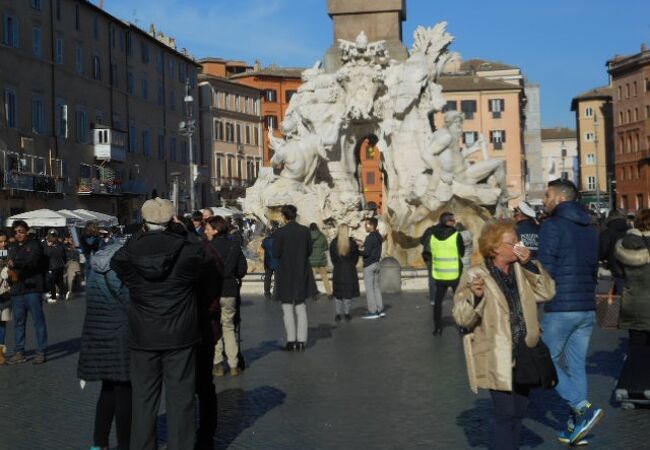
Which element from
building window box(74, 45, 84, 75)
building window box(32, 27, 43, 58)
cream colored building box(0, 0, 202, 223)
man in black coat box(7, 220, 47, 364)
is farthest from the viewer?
building window box(74, 45, 84, 75)

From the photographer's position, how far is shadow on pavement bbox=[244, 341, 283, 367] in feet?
33.5

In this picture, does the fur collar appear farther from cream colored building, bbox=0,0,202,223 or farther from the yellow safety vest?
cream colored building, bbox=0,0,202,223

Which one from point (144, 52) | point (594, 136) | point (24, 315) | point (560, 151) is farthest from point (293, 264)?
point (560, 151)

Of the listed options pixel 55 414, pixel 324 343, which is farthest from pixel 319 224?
pixel 55 414

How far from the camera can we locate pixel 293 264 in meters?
10.8

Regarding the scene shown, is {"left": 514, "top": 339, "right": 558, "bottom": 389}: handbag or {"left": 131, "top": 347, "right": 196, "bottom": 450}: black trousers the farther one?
{"left": 131, "top": 347, "right": 196, "bottom": 450}: black trousers

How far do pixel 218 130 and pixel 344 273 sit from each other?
58599 millimetres

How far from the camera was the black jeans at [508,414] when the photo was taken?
209 inches

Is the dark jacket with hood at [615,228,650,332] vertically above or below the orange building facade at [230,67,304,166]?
below

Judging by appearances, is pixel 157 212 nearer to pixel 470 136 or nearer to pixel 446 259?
pixel 446 259

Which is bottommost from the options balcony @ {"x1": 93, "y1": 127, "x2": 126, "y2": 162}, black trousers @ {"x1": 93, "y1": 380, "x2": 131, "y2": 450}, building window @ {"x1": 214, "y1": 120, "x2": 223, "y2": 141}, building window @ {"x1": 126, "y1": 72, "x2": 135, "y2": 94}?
black trousers @ {"x1": 93, "y1": 380, "x2": 131, "y2": 450}

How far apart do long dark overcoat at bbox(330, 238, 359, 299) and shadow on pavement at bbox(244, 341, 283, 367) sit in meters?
2.24

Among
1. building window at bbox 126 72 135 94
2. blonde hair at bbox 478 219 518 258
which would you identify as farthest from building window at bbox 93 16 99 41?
blonde hair at bbox 478 219 518 258

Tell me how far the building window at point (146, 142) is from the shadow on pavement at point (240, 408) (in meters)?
48.7
